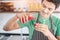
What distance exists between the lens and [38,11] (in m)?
0.91

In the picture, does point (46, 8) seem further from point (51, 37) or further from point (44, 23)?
point (51, 37)

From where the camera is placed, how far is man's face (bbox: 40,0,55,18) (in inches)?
35.2

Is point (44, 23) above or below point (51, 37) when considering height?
above

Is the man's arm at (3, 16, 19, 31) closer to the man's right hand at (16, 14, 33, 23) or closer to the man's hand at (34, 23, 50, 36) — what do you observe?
the man's right hand at (16, 14, 33, 23)

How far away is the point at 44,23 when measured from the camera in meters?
0.92

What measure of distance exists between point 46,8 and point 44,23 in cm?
12

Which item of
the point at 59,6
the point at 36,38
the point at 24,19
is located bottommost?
the point at 36,38

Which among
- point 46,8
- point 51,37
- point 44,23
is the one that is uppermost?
point 46,8

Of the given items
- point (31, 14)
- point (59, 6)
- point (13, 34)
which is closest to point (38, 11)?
point (31, 14)

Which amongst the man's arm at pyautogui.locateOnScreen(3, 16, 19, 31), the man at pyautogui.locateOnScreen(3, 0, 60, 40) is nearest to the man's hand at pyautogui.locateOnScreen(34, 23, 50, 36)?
the man at pyautogui.locateOnScreen(3, 0, 60, 40)

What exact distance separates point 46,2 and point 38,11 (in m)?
0.09

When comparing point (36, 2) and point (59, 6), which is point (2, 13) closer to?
point (36, 2)

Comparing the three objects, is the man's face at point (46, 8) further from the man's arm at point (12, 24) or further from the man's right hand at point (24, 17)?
the man's arm at point (12, 24)

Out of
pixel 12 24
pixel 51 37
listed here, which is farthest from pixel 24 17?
pixel 51 37
